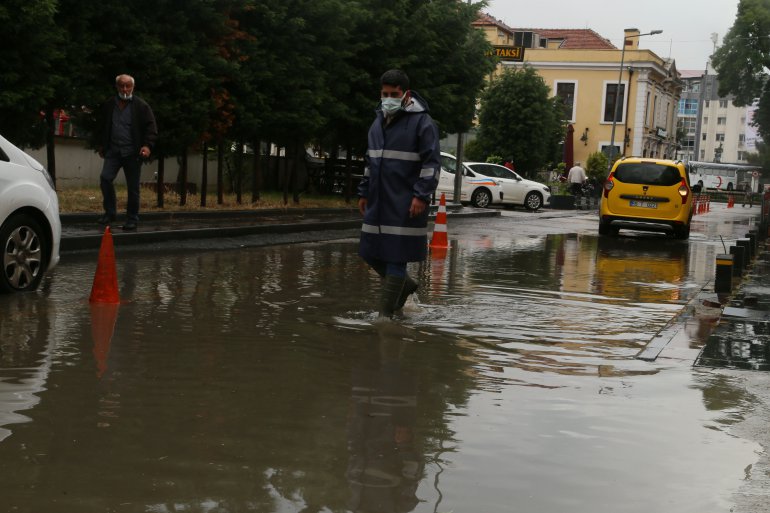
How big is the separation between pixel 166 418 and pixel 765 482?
2.61 m

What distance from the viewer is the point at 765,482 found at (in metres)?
4.56

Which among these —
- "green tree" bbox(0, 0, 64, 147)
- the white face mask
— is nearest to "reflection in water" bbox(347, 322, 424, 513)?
the white face mask

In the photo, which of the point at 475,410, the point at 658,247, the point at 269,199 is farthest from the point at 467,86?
the point at 475,410

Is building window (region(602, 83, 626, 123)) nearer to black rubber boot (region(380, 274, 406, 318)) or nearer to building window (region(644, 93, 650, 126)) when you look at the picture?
building window (region(644, 93, 650, 126))

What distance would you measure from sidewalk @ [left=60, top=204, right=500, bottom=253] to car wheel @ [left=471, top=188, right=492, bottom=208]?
1293cm

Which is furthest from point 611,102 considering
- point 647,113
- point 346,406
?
point 346,406

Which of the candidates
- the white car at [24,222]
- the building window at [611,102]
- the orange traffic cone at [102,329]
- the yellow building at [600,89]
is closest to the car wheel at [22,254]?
the white car at [24,222]

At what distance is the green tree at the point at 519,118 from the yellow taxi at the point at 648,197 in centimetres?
3175

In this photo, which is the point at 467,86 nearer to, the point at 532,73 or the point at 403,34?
the point at 403,34

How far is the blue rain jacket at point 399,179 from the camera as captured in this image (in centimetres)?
823

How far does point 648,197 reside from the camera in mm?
22375

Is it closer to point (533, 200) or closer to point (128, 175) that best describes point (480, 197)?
point (533, 200)

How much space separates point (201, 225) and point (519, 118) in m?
38.7

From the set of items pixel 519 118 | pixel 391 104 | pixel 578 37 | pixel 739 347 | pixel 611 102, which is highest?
pixel 578 37
